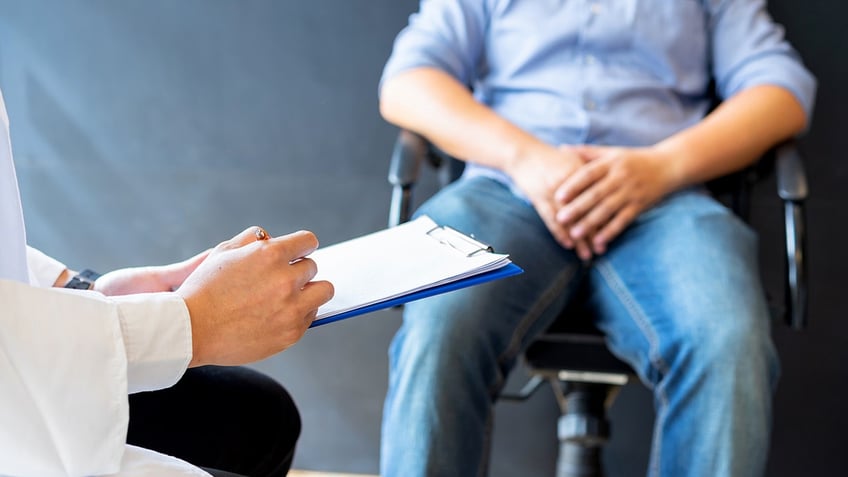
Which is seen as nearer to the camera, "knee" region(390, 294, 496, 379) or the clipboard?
the clipboard

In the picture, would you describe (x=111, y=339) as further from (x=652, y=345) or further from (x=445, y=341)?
(x=652, y=345)

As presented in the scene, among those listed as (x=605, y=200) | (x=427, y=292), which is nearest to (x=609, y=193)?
(x=605, y=200)

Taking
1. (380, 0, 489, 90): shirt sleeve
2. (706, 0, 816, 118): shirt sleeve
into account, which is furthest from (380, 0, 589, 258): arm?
(706, 0, 816, 118): shirt sleeve

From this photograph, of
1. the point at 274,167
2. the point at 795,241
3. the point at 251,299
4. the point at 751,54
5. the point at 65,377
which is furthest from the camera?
the point at 274,167

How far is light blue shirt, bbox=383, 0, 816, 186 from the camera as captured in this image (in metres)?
1.52

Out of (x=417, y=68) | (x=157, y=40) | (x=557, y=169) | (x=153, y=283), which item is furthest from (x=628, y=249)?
(x=157, y=40)

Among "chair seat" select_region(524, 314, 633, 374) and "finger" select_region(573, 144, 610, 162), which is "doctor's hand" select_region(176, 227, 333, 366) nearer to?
"chair seat" select_region(524, 314, 633, 374)

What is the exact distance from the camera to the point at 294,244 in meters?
0.81

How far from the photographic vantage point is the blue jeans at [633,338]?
1.17 meters

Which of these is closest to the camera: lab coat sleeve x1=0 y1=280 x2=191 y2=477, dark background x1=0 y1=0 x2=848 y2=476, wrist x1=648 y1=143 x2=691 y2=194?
lab coat sleeve x1=0 y1=280 x2=191 y2=477

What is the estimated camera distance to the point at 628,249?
1354 millimetres

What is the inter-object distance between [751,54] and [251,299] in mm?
1128

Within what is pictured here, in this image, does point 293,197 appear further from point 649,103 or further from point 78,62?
point 649,103

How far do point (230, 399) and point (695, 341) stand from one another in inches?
24.5
